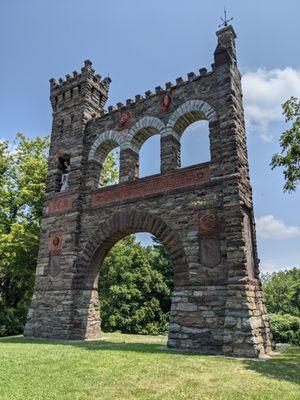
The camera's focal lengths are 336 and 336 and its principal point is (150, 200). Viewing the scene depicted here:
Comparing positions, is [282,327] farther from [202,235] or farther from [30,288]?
[30,288]

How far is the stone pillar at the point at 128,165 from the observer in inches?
489

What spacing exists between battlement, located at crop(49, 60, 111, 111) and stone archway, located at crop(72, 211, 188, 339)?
618 cm

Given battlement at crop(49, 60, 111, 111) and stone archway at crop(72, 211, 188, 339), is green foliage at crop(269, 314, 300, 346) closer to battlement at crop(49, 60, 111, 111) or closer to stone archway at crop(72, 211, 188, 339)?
stone archway at crop(72, 211, 188, 339)

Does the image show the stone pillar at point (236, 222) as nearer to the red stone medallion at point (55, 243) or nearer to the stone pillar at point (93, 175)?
the stone pillar at point (93, 175)

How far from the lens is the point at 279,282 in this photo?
4200 cm

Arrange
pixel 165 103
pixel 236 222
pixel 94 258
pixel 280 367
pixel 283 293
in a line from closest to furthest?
pixel 280 367 < pixel 236 222 < pixel 165 103 < pixel 94 258 < pixel 283 293

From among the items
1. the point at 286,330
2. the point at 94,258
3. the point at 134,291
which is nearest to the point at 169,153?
the point at 94,258

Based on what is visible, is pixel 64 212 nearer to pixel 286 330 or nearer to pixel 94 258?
pixel 94 258

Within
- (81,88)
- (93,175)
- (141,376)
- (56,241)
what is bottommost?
(141,376)

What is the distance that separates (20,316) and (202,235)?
12.0 metres

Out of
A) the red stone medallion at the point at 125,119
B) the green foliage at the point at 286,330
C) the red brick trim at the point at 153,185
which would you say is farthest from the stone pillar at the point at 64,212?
the green foliage at the point at 286,330

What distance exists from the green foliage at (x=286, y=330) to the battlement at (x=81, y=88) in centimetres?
1179

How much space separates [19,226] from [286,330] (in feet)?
41.2

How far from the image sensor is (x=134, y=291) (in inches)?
704
